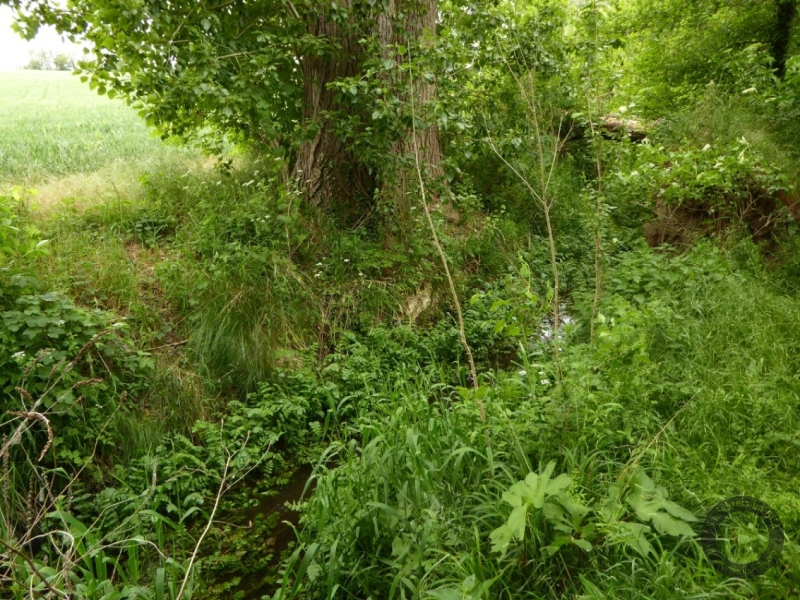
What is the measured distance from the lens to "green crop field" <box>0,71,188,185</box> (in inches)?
271

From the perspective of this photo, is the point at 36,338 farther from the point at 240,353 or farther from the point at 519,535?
the point at 519,535

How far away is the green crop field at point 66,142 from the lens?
6.87 m

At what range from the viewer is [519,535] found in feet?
6.81

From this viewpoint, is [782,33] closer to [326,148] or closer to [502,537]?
[326,148]

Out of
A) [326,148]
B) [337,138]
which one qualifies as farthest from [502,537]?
[326,148]

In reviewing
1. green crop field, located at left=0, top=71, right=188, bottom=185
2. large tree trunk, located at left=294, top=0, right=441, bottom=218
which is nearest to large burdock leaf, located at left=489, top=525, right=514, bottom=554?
large tree trunk, located at left=294, top=0, right=441, bottom=218

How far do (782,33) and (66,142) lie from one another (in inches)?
457

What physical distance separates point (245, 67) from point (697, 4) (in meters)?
7.57

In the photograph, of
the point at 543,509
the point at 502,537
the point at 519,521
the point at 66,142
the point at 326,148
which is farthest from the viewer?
the point at 66,142

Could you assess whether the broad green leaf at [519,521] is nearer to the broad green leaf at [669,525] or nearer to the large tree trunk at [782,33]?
the broad green leaf at [669,525]

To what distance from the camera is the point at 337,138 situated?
551cm

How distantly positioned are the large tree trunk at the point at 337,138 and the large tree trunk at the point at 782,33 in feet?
Answer: 19.6

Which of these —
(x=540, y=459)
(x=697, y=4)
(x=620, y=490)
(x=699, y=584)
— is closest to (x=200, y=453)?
(x=540, y=459)

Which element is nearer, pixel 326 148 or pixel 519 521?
pixel 519 521
